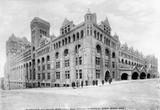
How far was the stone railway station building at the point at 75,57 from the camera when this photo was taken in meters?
26.4

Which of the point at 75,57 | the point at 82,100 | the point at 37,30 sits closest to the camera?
the point at 82,100

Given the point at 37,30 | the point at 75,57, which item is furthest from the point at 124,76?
the point at 37,30

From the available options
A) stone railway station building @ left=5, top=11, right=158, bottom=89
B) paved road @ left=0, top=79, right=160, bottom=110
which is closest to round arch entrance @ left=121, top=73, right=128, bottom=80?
stone railway station building @ left=5, top=11, right=158, bottom=89

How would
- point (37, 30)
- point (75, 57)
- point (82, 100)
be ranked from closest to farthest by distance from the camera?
point (82, 100) < point (75, 57) < point (37, 30)

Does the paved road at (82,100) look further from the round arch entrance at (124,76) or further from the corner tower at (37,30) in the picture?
the corner tower at (37,30)

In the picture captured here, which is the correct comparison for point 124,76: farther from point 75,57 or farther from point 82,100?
point 82,100

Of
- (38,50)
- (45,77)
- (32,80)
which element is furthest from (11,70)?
(45,77)

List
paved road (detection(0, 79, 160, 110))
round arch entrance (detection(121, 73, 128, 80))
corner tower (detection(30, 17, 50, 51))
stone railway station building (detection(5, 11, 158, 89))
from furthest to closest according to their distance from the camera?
corner tower (detection(30, 17, 50, 51)) → round arch entrance (detection(121, 73, 128, 80)) → stone railway station building (detection(5, 11, 158, 89)) → paved road (detection(0, 79, 160, 110))

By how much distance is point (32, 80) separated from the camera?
45.2 metres

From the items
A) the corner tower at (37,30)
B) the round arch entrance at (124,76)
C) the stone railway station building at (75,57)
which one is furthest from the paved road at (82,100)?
the corner tower at (37,30)

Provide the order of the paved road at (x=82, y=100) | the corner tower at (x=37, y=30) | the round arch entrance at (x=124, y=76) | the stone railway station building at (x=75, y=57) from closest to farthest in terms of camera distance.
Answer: the paved road at (x=82, y=100) → the stone railway station building at (x=75, y=57) → the round arch entrance at (x=124, y=76) → the corner tower at (x=37, y=30)

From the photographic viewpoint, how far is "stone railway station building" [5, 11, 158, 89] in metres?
26.4

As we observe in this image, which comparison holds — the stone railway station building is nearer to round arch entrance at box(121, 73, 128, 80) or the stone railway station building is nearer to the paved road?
round arch entrance at box(121, 73, 128, 80)

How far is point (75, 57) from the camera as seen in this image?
2895cm
